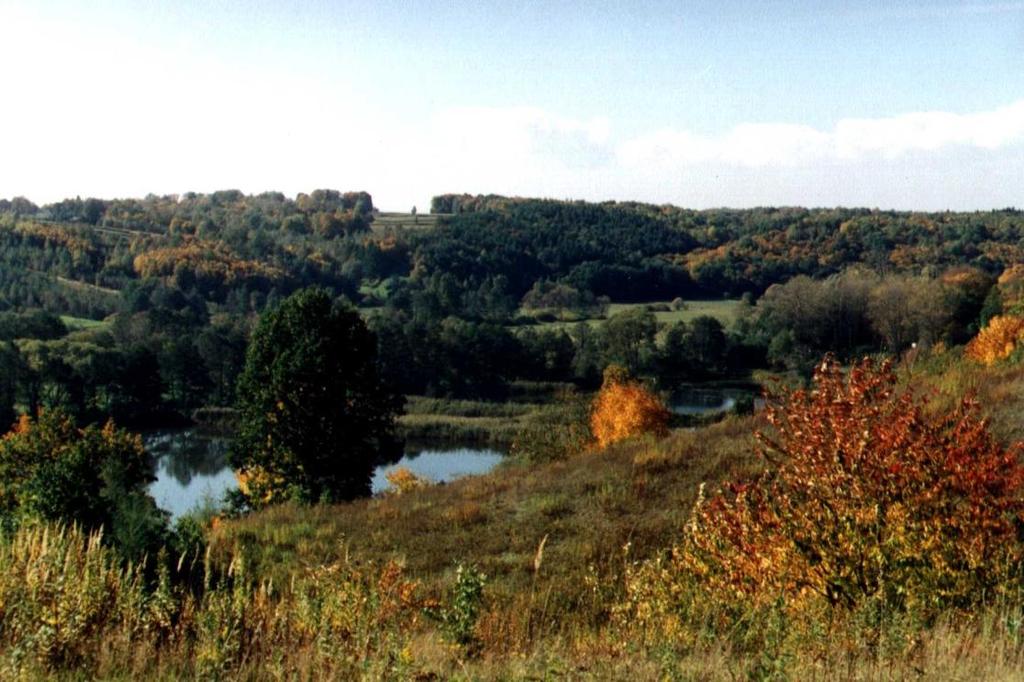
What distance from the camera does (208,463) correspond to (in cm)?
5409

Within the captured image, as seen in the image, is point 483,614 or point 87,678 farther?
point 483,614

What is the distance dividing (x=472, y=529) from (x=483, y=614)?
25.0 feet

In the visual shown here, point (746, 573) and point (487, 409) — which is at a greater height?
point (746, 573)

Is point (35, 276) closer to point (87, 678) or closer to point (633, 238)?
point (633, 238)

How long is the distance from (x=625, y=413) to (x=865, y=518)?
107 feet

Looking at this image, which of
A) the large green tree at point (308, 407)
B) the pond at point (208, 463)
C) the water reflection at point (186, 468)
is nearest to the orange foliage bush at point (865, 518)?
the large green tree at point (308, 407)

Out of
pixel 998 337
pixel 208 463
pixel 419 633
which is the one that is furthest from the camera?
pixel 208 463

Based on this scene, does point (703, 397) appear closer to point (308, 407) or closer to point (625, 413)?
point (625, 413)

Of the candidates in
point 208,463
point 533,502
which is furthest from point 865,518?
point 208,463

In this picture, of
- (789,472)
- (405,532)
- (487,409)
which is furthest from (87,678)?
(487,409)

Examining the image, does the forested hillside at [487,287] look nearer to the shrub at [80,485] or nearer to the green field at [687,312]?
the green field at [687,312]

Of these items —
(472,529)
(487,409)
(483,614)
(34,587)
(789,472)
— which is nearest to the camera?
(34,587)

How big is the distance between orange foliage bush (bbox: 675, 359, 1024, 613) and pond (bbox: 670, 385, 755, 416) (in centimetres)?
5814

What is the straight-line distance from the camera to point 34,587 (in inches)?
185
